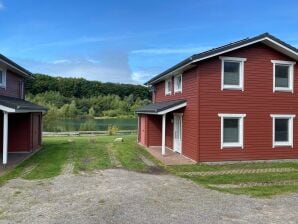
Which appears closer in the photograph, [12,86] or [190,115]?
[190,115]

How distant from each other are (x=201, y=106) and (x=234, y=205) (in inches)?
297

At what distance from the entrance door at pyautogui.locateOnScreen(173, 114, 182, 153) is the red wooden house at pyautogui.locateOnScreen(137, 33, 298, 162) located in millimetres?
901

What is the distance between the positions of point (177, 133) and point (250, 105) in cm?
467

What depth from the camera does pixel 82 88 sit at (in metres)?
102

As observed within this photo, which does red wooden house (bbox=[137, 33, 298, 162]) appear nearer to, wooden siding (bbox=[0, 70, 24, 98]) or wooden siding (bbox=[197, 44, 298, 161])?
wooden siding (bbox=[197, 44, 298, 161])

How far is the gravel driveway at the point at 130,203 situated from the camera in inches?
302

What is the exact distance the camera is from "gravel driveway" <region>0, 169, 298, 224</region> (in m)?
7.66

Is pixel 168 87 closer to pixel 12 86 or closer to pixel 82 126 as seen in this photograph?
pixel 12 86

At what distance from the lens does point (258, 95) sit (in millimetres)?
16734

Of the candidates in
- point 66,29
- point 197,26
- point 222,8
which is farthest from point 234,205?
point 66,29

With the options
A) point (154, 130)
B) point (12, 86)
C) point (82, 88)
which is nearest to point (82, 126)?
point (154, 130)

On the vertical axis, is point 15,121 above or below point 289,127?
above

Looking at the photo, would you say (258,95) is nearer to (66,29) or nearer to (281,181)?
(281,181)

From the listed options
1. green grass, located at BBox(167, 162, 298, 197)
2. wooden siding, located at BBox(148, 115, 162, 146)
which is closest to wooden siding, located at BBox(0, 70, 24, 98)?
wooden siding, located at BBox(148, 115, 162, 146)
